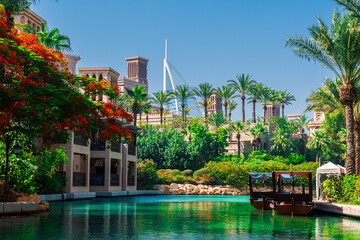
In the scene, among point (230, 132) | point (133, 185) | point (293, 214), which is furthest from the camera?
point (230, 132)

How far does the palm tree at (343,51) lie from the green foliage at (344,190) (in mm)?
1186

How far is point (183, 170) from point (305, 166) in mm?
18320

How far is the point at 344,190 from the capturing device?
26438 mm

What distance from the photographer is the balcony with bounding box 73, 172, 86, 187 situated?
3993 centimetres

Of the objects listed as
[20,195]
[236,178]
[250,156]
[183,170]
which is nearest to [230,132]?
[250,156]

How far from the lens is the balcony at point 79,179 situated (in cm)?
3993

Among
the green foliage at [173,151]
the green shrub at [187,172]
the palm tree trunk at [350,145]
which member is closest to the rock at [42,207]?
the palm tree trunk at [350,145]

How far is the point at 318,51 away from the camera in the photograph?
94.8ft

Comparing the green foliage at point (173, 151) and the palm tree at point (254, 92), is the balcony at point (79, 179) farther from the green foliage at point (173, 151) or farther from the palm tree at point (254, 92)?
the palm tree at point (254, 92)

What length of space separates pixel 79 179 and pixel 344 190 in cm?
2311

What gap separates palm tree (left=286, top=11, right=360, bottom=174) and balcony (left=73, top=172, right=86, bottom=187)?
2113 cm

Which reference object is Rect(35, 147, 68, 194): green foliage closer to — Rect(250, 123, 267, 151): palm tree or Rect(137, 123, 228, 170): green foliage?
Rect(137, 123, 228, 170): green foliage

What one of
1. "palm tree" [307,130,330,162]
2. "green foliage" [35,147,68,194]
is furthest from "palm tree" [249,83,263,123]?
"green foliage" [35,147,68,194]

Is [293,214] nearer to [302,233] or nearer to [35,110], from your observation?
[302,233]
